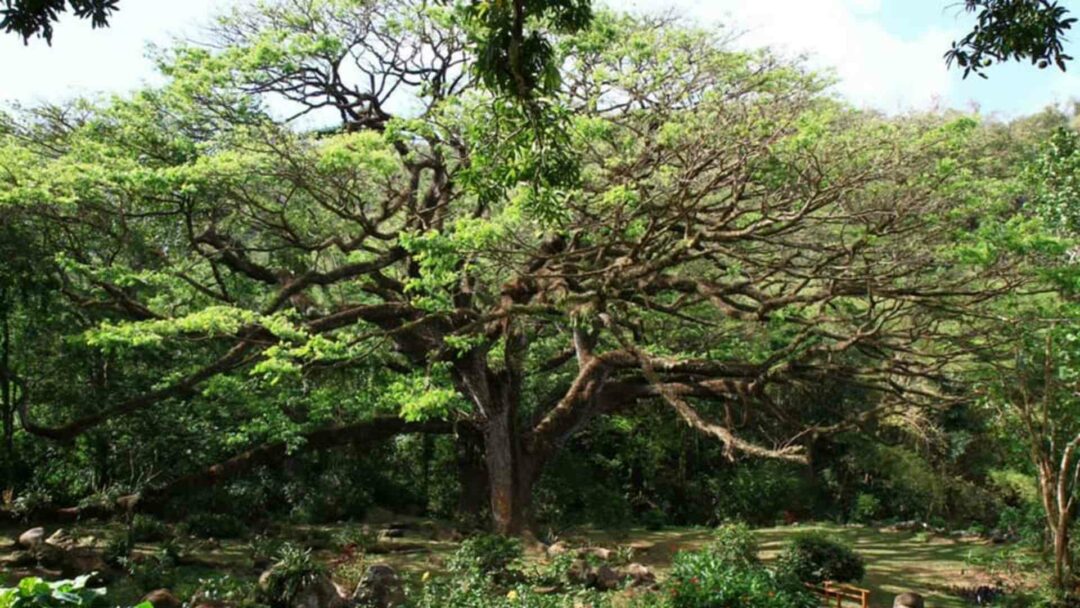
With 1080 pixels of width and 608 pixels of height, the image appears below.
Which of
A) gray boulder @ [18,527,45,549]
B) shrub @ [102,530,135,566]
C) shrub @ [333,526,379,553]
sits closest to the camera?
gray boulder @ [18,527,45,549]

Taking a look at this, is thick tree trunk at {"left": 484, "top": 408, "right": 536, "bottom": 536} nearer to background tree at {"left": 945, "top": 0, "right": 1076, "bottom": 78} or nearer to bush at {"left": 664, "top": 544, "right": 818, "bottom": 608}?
bush at {"left": 664, "top": 544, "right": 818, "bottom": 608}

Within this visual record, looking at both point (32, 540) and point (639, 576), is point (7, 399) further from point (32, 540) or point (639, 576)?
point (639, 576)

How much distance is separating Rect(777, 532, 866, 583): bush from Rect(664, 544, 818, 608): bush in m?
1.26

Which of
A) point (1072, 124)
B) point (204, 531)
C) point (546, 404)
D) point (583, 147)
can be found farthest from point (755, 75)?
point (1072, 124)

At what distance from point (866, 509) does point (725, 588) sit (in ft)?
40.4

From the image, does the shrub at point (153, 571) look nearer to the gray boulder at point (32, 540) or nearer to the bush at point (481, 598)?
the gray boulder at point (32, 540)

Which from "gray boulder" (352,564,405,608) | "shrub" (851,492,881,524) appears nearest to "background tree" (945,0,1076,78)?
"gray boulder" (352,564,405,608)

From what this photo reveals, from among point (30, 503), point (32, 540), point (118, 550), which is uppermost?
point (30, 503)

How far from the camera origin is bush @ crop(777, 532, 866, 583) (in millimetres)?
9695

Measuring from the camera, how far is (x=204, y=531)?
40.6 feet

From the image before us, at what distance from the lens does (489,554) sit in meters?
9.20

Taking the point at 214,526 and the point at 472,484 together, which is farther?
the point at 472,484

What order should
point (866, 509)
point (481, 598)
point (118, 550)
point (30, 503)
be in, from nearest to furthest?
point (481, 598)
point (118, 550)
point (30, 503)
point (866, 509)

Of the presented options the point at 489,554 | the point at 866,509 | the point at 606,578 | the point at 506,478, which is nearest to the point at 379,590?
the point at 489,554
